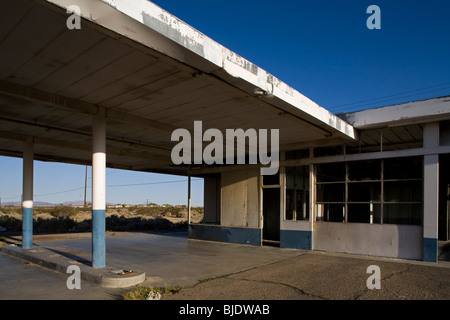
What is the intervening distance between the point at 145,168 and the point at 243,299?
593 inches

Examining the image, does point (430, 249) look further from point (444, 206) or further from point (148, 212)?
point (148, 212)

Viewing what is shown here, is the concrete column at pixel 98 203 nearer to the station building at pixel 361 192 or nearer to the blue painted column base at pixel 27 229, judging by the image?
the blue painted column base at pixel 27 229

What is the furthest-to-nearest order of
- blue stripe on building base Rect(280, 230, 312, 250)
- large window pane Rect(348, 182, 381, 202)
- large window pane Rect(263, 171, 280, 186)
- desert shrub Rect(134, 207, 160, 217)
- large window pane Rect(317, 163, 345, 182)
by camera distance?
desert shrub Rect(134, 207, 160, 217) < large window pane Rect(263, 171, 280, 186) < large window pane Rect(348, 182, 381, 202) < large window pane Rect(317, 163, 345, 182) < blue stripe on building base Rect(280, 230, 312, 250)

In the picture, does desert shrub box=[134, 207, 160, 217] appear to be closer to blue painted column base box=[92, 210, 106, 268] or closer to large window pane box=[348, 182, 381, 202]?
large window pane box=[348, 182, 381, 202]

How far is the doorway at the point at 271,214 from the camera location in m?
15.0

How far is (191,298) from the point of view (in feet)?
18.6

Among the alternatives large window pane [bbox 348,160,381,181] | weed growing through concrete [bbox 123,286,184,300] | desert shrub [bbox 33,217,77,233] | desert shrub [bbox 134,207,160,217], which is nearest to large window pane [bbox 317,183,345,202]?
large window pane [bbox 348,160,381,181]

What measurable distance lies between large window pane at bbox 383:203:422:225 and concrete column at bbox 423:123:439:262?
423 centimetres

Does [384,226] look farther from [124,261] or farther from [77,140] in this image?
[77,140]

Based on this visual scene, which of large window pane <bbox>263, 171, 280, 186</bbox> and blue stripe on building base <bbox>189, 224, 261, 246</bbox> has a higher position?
large window pane <bbox>263, 171, 280, 186</bbox>

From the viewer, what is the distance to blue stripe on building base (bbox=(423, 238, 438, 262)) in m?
8.94

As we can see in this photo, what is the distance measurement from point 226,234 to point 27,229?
7.36 meters

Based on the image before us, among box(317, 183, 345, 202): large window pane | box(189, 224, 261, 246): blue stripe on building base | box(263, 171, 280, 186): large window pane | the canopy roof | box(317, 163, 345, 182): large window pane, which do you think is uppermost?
the canopy roof
